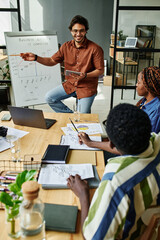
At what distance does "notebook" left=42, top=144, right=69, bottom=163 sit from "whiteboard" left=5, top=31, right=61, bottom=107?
1805 millimetres

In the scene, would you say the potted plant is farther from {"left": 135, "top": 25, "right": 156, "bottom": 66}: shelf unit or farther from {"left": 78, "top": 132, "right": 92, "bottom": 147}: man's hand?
{"left": 135, "top": 25, "right": 156, "bottom": 66}: shelf unit

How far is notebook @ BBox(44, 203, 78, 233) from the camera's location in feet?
2.83

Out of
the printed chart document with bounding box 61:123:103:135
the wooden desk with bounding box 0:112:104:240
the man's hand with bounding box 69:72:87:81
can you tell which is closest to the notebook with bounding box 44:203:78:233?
the wooden desk with bounding box 0:112:104:240

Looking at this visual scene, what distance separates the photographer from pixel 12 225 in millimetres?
803

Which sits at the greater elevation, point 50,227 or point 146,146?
point 146,146

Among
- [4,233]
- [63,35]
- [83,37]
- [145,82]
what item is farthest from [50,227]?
[63,35]

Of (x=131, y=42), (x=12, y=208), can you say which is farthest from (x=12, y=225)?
(x=131, y=42)

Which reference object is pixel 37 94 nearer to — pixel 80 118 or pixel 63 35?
pixel 80 118

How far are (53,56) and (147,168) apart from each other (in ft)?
7.63

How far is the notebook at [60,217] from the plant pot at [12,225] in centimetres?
11

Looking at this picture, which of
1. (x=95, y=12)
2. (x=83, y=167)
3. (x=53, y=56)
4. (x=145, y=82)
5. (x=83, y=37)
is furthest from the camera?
(x=95, y=12)

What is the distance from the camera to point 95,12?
6422 millimetres

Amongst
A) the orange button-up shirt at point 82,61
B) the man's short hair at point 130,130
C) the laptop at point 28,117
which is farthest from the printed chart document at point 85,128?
the orange button-up shirt at point 82,61

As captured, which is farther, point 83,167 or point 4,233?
point 83,167
